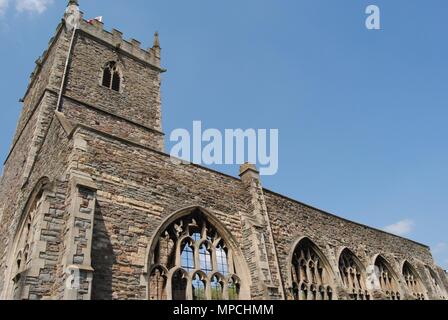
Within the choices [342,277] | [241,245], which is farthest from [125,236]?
[342,277]

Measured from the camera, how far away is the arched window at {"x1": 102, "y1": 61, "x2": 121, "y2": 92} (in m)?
15.8

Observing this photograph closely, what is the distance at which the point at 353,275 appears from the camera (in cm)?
1331

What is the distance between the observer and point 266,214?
1105cm

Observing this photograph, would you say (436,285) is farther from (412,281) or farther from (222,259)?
(222,259)

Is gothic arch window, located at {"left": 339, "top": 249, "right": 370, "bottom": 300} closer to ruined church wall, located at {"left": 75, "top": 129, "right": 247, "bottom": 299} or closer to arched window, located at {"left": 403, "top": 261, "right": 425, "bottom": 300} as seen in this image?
arched window, located at {"left": 403, "top": 261, "right": 425, "bottom": 300}

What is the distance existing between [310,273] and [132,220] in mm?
6554

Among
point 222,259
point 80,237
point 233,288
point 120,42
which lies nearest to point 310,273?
point 233,288

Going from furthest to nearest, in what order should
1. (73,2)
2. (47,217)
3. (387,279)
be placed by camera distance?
1. (73,2)
2. (387,279)
3. (47,217)

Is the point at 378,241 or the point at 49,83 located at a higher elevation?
the point at 49,83

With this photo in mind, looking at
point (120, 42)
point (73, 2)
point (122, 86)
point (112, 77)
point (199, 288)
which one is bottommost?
point (199, 288)

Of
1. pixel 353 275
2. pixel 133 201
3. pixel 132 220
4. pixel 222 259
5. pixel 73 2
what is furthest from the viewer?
pixel 73 2

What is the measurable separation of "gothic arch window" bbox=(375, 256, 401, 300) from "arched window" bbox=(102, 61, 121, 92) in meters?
13.7
